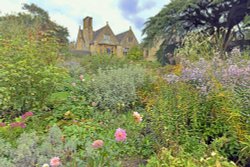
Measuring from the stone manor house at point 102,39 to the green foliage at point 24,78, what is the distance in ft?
96.5

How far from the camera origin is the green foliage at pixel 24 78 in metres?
3.89

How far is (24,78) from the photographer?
3998mm

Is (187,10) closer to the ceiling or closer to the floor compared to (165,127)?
closer to the ceiling

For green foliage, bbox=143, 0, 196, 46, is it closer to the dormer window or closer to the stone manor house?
the stone manor house

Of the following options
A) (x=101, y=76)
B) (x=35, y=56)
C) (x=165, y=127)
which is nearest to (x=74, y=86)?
(x=101, y=76)

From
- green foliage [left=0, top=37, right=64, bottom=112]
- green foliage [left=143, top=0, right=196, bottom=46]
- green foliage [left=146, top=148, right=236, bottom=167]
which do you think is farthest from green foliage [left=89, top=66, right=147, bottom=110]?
green foliage [left=143, top=0, right=196, bottom=46]

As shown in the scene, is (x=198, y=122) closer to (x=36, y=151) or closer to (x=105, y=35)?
(x=36, y=151)

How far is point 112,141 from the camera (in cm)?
291

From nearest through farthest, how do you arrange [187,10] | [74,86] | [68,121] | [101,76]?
1. [68,121]
2. [101,76]
3. [74,86]
4. [187,10]

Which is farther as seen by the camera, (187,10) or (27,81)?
(187,10)

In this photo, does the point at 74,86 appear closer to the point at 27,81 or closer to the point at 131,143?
the point at 27,81

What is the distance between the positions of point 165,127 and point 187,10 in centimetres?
1339

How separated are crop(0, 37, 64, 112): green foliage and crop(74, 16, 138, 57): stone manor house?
96.5 feet

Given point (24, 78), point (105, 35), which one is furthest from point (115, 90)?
point (105, 35)
